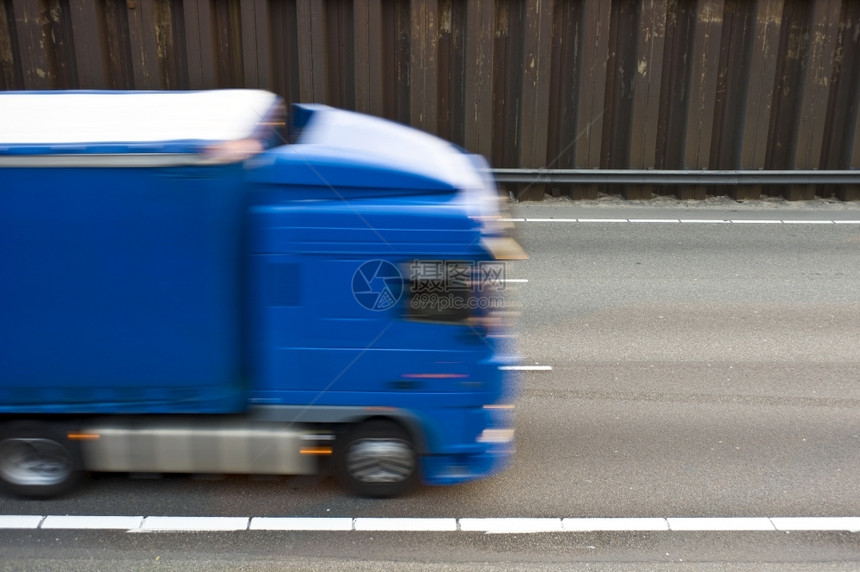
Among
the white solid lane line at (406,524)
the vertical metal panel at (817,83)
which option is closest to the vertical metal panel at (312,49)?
the vertical metal panel at (817,83)

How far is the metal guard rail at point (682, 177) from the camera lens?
1481 cm

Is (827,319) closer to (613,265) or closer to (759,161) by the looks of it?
(613,265)

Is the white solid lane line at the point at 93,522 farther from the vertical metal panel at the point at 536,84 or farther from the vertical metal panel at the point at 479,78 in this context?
the vertical metal panel at the point at 536,84

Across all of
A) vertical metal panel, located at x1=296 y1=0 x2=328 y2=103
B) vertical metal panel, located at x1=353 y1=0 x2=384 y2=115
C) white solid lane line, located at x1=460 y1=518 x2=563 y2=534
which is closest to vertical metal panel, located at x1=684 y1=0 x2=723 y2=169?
vertical metal panel, located at x1=353 y1=0 x2=384 y2=115

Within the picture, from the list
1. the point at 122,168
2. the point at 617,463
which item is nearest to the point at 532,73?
the point at 617,463

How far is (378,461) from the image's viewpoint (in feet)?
19.1

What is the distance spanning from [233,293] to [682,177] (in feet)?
37.9

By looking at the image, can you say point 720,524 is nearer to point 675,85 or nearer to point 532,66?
point 532,66

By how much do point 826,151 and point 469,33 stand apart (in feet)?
24.2

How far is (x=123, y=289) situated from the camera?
207 inches

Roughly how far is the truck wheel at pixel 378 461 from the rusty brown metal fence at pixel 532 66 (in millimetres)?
10113

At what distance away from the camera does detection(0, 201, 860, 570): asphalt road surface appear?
5.43 m

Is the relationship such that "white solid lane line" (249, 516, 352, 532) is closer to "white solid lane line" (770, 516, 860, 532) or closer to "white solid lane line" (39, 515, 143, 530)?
"white solid lane line" (39, 515, 143, 530)

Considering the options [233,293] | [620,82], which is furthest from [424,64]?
[233,293]
